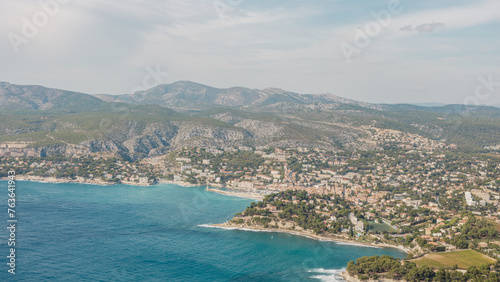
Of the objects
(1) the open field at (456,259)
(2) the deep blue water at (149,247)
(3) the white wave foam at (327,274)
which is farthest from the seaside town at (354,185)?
(2) the deep blue water at (149,247)

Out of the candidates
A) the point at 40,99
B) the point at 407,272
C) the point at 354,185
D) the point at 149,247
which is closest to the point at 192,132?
the point at 354,185

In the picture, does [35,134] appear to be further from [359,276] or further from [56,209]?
[359,276]

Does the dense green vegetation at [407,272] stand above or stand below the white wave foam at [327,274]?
above

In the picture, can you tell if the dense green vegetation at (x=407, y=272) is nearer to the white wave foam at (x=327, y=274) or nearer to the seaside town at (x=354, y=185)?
the seaside town at (x=354, y=185)

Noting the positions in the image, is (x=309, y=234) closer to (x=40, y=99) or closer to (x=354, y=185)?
(x=354, y=185)

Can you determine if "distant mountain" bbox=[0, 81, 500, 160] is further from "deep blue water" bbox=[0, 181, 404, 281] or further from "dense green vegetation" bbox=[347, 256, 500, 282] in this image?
"dense green vegetation" bbox=[347, 256, 500, 282]

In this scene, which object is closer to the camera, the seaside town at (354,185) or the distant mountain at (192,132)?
the seaside town at (354,185)

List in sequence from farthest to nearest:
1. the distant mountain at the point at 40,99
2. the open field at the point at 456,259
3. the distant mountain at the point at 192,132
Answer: the distant mountain at the point at 40,99
the distant mountain at the point at 192,132
the open field at the point at 456,259
